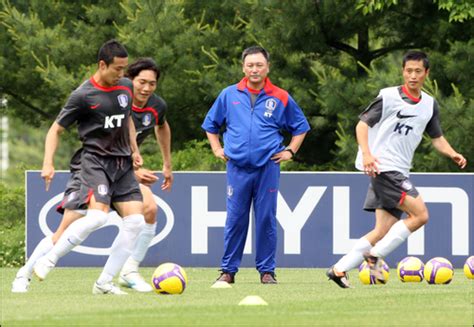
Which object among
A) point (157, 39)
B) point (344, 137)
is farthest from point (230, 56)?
point (344, 137)

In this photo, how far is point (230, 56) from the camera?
21422 mm

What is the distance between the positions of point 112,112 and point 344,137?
9552 millimetres

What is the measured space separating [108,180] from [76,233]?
534 mm

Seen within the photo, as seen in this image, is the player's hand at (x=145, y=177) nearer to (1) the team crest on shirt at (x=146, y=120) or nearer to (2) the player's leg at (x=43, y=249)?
(1) the team crest on shirt at (x=146, y=120)

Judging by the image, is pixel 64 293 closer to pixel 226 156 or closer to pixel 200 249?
pixel 226 156

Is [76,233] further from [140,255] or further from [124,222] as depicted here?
[140,255]

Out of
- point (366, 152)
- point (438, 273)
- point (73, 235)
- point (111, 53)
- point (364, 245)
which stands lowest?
point (438, 273)

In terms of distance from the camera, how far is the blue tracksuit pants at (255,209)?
41.8 ft

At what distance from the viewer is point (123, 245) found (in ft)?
34.9

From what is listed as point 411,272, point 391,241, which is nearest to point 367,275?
point 391,241

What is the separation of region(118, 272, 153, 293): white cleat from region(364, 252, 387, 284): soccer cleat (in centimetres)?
197

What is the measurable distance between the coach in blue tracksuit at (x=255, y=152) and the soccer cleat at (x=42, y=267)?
2691mm

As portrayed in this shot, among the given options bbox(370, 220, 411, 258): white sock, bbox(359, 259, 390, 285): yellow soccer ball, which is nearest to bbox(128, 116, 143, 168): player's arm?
bbox(370, 220, 411, 258): white sock

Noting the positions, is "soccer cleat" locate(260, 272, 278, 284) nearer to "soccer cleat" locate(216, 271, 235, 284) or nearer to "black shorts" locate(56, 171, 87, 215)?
"soccer cleat" locate(216, 271, 235, 284)
